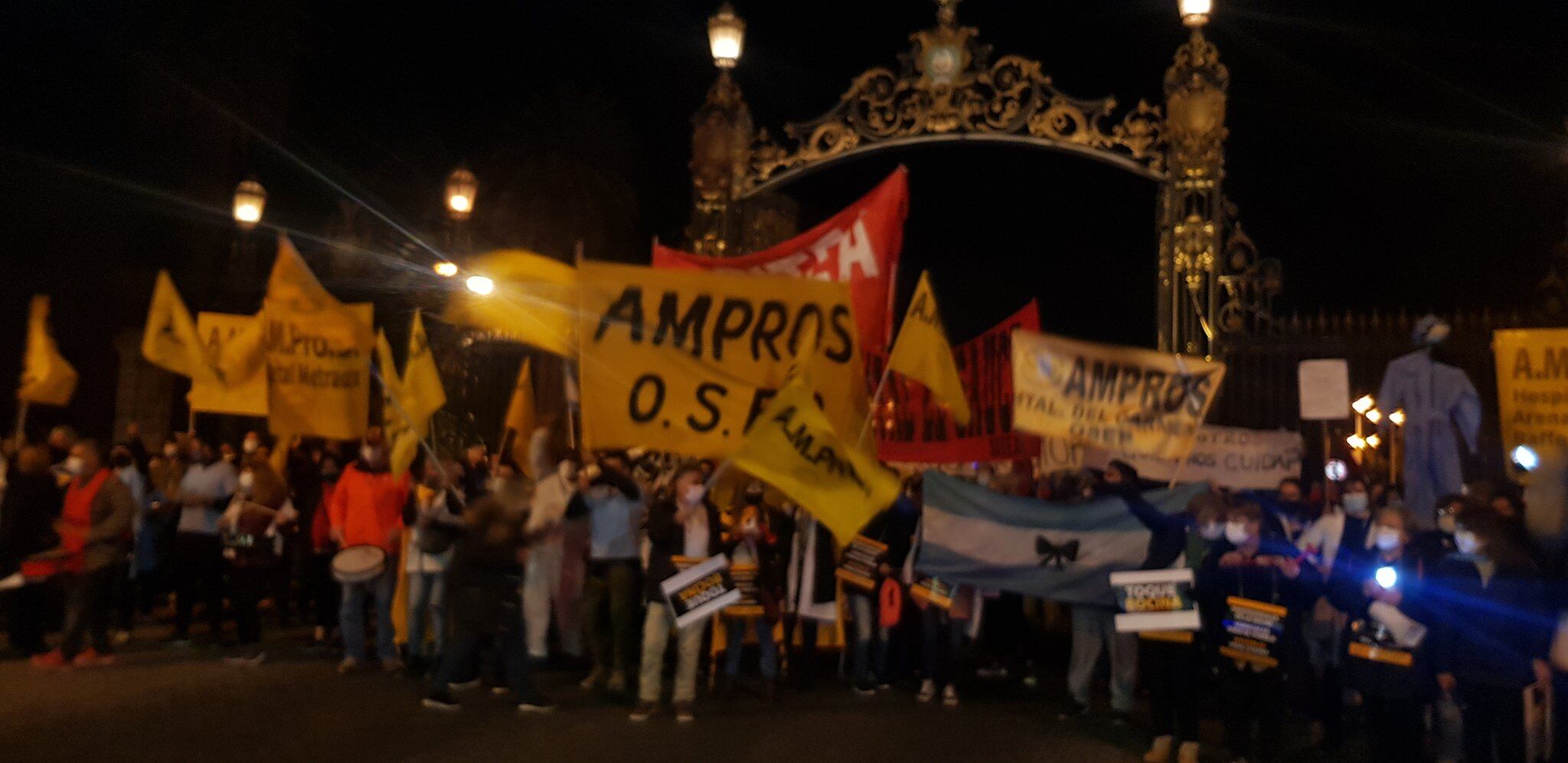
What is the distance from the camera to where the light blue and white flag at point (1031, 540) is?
11.5 meters

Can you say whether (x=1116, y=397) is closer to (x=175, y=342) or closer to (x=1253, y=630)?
(x=1253, y=630)

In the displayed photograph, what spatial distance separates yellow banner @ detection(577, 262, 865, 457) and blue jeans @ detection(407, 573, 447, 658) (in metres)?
3.44

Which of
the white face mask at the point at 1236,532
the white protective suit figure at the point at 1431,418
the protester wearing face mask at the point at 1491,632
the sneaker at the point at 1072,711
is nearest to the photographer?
the protester wearing face mask at the point at 1491,632

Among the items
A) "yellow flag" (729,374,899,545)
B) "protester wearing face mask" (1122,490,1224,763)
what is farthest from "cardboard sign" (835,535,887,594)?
"protester wearing face mask" (1122,490,1224,763)

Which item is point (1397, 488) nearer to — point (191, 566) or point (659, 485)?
point (659, 485)

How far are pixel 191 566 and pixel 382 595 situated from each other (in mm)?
2971

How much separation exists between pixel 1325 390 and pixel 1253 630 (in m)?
4.68

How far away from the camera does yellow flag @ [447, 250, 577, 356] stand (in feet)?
36.3

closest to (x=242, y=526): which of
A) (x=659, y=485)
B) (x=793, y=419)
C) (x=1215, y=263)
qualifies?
(x=659, y=485)

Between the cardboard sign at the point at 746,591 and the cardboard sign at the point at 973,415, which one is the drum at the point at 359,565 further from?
the cardboard sign at the point at 973,415

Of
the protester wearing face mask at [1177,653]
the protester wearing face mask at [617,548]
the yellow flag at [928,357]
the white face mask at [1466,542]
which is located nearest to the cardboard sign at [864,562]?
the yellow flag at [928,357]

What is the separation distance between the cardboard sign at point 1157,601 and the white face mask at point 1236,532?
360mm

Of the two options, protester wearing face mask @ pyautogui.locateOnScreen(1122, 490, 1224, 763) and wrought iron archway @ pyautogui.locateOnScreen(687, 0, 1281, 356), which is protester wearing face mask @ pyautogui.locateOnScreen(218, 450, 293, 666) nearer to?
wrought iron archway @ pyautogui.locateOnScreen(687, 0, 1281, 356)

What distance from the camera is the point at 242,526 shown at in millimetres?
14180
